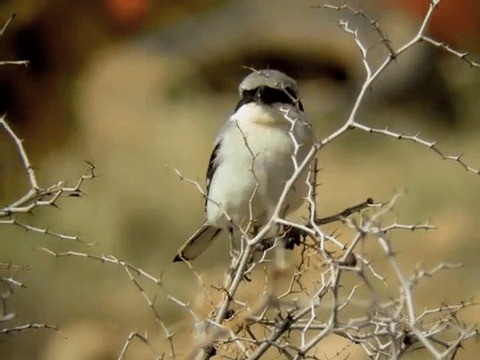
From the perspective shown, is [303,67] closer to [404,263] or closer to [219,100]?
[219,100]

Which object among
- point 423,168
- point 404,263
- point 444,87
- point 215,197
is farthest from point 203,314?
point 444,87

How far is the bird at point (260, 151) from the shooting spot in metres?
3.85

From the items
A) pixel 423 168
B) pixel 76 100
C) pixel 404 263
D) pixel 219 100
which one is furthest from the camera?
pixel 76 100

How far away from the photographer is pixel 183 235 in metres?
8.31

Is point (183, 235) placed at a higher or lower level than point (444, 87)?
lower

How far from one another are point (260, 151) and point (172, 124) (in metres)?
5.58

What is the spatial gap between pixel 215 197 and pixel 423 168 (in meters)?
4.99

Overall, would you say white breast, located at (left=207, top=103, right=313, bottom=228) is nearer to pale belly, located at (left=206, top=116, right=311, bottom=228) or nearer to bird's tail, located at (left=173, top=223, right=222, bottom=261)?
pale belly, located at (left=206, top=116, right=311, bottom=228)

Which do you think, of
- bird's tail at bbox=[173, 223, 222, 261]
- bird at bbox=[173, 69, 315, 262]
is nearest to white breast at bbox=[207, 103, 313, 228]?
bird at bbox=[173, 69, 315, 262]

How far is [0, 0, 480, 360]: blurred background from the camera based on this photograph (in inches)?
312

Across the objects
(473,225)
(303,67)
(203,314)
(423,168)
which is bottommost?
(203,314)

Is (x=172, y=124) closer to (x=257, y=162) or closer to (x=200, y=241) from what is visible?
(x=200, y=241)

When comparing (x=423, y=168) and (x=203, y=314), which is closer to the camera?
(x=203, y=314)

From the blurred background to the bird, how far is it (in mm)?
3174
